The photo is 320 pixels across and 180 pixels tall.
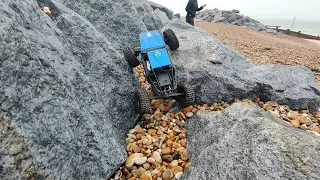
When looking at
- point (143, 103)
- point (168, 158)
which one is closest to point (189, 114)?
point (143, 103)

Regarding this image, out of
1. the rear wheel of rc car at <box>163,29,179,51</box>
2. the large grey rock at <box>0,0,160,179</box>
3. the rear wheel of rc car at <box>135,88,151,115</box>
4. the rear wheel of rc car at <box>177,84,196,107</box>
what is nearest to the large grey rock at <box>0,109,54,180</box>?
the large grey rock at <box>0,0,160,179</box>

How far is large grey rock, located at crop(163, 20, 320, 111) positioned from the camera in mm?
6727

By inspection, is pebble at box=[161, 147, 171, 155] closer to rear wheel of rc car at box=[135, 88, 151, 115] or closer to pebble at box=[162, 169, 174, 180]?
pebble at box=[162, 169, 174, 180]

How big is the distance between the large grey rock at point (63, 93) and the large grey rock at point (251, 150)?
1563 mm

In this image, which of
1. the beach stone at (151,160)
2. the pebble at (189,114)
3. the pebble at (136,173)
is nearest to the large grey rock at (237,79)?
the pebble at (189,114)

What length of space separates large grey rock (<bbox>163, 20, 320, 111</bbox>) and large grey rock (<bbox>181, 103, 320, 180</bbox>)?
1782 millimetres

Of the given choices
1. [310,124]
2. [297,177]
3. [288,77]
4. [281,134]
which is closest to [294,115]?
[310,124]

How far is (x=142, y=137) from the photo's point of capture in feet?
17.9

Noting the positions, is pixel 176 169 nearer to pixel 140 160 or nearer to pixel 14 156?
pixel 140 160

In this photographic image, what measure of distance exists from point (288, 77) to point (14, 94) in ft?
23.5

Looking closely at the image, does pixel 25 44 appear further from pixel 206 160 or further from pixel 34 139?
pixel 206 160

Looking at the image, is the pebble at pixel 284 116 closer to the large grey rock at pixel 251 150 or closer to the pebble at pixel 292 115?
the pebble at pixel 292 115

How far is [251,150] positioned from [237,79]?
3.66m

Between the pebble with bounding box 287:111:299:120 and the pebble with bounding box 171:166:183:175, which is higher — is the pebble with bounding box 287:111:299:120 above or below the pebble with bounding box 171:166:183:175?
below
